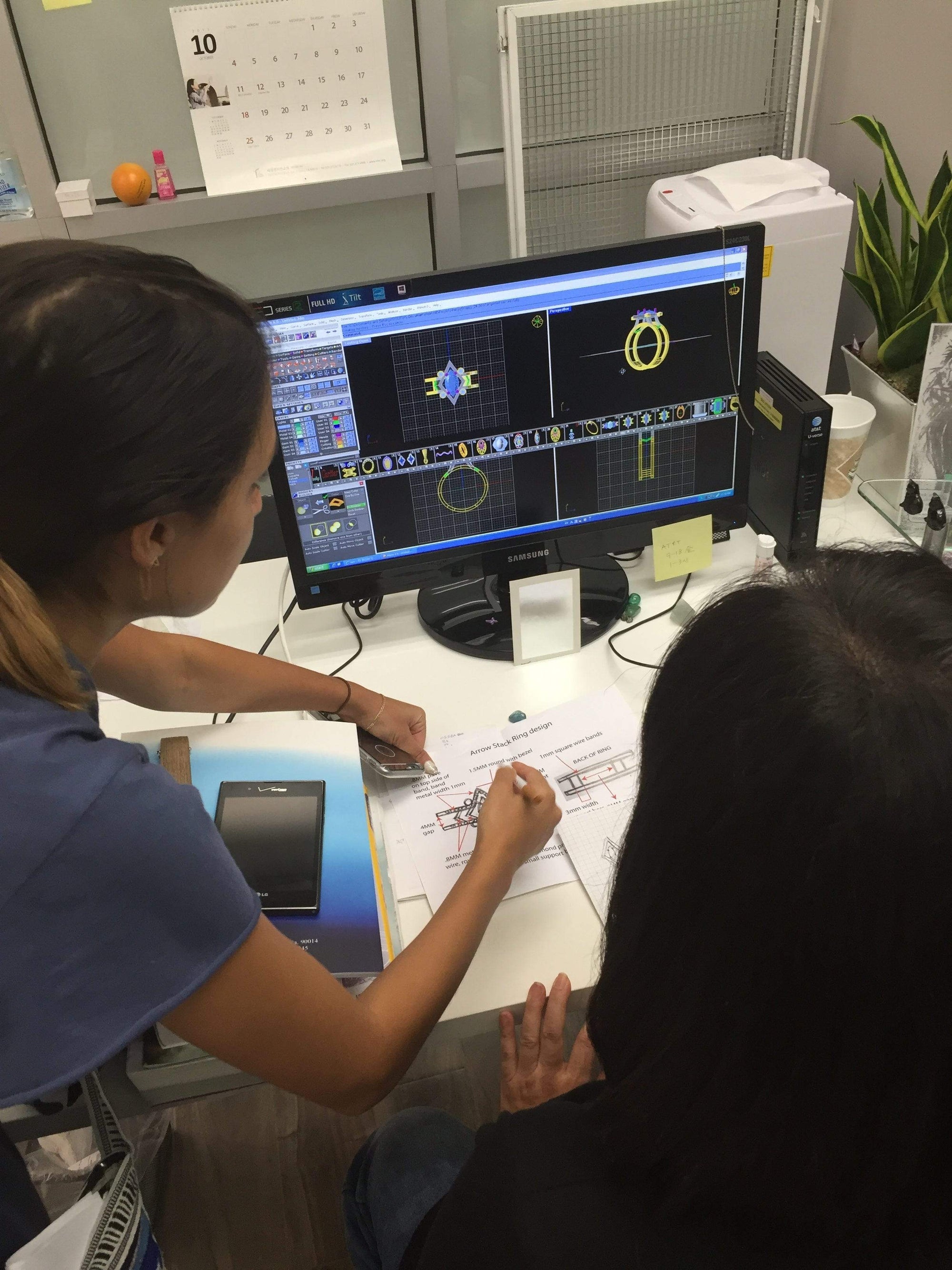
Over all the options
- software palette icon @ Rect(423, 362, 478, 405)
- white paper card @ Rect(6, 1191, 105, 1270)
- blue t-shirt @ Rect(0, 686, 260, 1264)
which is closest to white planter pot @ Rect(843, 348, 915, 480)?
software palette icon @ Rect(423, 362, 478, 405)

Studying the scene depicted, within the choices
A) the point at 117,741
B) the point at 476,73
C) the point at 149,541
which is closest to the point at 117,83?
the point at 476,73

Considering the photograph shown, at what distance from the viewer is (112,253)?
0.71 metres

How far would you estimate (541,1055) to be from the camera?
0.84 meters

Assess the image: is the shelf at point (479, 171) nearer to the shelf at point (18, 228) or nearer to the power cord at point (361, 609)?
the shelf at point (18, 228)

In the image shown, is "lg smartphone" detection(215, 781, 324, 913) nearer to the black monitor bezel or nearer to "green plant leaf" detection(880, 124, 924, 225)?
the black monitor bezel

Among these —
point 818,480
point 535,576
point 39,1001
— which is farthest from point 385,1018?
point 818,480

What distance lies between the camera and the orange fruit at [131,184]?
1906 millimetres

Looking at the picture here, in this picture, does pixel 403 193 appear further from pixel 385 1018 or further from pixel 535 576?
pixel 385 1018

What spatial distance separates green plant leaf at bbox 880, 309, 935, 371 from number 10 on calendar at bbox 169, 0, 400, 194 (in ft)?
3.64

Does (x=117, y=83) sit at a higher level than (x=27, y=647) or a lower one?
higher

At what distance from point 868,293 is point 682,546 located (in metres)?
0.59

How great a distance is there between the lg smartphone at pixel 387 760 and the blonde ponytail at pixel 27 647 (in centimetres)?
39

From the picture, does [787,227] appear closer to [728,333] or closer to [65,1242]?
[728,333]

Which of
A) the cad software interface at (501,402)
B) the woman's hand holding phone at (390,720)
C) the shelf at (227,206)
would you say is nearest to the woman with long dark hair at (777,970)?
the woman's hand holding phone at (390,720)
